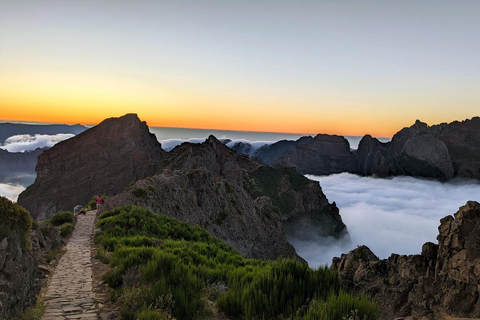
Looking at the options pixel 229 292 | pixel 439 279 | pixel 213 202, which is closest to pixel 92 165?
pixel 213 202

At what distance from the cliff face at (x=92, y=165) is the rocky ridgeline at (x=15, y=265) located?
454 ft

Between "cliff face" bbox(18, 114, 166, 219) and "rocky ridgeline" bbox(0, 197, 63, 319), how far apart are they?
138 metres

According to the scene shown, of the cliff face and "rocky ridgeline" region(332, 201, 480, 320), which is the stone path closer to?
"rocky ridgeline" region(332, 201, 480, 320)

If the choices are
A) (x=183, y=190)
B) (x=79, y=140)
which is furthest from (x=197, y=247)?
(x=79, y=140)

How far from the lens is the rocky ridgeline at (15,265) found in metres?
5.36

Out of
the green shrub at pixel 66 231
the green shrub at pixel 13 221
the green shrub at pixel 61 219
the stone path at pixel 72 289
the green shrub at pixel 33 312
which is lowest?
the green shrub at pixel 61 219

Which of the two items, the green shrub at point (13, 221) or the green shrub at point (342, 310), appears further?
the green shrub at point (13, 221)

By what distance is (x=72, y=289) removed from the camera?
27.6 feet

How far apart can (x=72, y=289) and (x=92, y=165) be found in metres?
165

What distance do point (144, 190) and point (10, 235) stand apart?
22.2 m

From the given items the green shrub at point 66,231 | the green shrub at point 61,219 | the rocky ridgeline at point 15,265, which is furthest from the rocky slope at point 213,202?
the rocky ridgeline at point 15,265

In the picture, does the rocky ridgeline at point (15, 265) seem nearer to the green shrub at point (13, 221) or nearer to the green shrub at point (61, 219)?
the green shrub at point (13, 221)

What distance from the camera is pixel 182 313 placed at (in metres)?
6.26

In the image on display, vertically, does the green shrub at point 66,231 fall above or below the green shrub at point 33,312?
below
